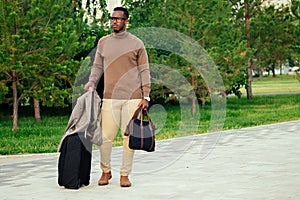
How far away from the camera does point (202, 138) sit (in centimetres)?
1542

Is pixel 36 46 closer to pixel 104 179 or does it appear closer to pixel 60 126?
pixel 60 126

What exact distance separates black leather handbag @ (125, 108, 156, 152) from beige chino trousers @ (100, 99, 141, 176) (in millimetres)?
81

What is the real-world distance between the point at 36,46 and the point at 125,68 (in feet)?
32.8

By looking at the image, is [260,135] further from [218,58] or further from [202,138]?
[218,58]

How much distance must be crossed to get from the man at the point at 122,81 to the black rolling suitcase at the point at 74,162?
236mm

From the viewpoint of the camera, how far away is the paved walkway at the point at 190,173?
8328 mm

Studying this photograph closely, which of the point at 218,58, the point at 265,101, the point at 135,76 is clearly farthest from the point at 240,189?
the point at 265,101

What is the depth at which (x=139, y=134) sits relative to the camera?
28.7ft

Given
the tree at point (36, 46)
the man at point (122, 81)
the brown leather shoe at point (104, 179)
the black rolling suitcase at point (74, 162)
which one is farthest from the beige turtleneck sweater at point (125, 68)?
the tree at point (36, 46)

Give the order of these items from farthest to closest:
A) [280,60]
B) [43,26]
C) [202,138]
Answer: [280,60], [43,26], [202,138]

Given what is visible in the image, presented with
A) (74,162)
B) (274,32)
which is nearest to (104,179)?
(74,162)

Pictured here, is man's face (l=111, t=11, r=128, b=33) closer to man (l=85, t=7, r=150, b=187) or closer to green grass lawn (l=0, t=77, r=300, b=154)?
man (l=85, t=7, r=150, b=187)

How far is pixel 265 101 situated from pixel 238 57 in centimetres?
801

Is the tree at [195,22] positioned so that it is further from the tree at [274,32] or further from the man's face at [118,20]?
the man's face at [118,20]
